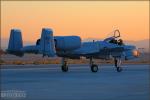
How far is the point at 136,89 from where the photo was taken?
18.5m

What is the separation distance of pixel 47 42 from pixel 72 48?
258cm

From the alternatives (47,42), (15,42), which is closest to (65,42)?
(47,42)

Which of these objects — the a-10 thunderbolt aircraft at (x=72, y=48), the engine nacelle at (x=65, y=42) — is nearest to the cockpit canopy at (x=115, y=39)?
the a-10 thunderbolt aircraft at (x=72, y=48)

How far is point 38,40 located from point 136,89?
12.6m

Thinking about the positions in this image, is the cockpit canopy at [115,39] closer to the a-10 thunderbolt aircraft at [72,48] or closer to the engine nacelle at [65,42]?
the a-10 thunderbolt aircraft at [72,48]

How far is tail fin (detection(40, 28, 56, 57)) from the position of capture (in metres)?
28.2

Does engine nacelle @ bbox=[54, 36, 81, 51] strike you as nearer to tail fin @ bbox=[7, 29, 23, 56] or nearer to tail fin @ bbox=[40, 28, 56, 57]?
tail fin @ bbox=[40, 28, 56, 57]

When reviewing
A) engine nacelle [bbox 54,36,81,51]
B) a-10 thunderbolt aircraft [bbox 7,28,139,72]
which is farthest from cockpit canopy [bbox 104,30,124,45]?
engine nacelle [bbox 54,36,81,51]

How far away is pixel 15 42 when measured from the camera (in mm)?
30453

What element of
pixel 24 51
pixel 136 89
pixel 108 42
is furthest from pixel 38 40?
pixel 136 89

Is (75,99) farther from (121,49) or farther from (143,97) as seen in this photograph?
(121,49)

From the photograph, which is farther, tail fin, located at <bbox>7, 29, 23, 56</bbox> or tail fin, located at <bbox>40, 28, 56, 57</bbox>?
tail fin, located at <bbox>7, 29, 23, 56</bbox>

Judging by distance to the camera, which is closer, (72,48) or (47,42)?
(47,42)

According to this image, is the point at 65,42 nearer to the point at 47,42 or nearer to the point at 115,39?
the point at 47,42
